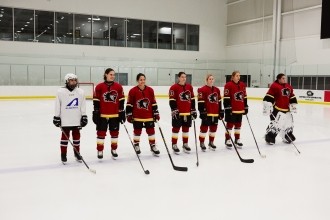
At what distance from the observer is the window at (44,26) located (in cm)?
1917

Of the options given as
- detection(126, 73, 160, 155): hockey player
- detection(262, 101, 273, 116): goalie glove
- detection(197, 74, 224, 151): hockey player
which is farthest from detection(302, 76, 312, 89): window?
detection(126, 73, 160, 155): hockey player

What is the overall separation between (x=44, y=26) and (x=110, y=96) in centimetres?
1613

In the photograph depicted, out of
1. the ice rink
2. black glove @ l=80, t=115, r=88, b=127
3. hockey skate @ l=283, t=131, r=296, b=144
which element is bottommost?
the ice rink

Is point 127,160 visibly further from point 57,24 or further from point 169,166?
point 57,24

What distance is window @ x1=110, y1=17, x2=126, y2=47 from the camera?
21.0m

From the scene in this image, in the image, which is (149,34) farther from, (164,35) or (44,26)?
(44,26)

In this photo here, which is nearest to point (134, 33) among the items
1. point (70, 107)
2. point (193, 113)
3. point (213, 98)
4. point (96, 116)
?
point (213, 98)

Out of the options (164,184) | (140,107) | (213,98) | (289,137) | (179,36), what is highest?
(179,36)

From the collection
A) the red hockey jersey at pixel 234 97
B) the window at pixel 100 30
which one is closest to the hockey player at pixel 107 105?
the red hockey jersey at pixel 234 97

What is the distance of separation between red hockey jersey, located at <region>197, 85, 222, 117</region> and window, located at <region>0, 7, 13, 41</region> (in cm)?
1568

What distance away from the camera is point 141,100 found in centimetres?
505

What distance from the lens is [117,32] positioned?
21.0m

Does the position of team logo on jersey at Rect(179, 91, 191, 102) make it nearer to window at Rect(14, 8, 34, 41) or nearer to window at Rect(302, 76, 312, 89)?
window at Rect(302, 76, 312, 89)

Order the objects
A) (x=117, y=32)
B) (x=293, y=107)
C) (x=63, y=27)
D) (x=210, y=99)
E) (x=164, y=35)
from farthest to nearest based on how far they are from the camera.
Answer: (x=164, y=35) < (x=117, y=32) < (x=63, y=27) < (x=293, y=107) < (x=210, y=99)
